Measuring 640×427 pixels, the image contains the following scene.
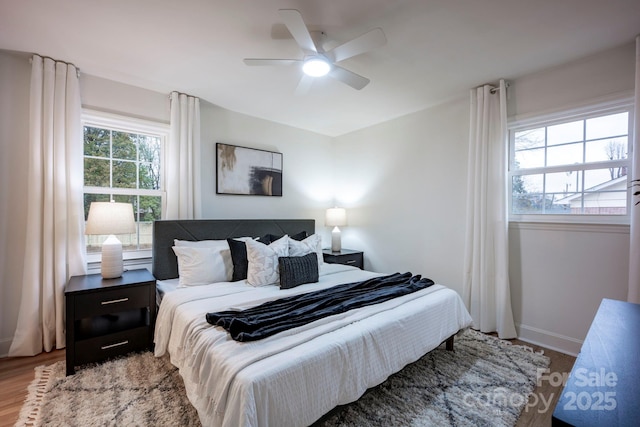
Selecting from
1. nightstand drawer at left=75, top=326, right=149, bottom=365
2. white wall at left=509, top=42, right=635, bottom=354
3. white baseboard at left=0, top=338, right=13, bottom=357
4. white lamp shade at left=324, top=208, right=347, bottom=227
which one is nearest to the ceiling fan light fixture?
white wall at left=509, top=42, right=635, bottom=354

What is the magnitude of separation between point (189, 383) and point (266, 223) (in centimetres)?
228

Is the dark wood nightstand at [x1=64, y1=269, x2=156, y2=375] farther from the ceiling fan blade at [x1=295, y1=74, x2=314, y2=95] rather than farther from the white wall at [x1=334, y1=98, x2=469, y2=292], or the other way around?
the white wall at [x1=334, y1=98, x2=469, y2=292]

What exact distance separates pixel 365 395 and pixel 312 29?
266 cm

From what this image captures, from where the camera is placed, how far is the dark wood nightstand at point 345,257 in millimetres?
4020

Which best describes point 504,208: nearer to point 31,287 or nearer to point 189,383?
point 189,383

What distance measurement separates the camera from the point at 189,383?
1.60 m

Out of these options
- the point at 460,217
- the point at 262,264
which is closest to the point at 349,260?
the point at 460,217

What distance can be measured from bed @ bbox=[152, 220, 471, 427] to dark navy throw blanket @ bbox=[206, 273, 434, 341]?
0.05 meters

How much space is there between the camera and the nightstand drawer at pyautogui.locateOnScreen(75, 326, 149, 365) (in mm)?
2234

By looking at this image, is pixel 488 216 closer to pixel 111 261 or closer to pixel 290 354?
pixel 290 354

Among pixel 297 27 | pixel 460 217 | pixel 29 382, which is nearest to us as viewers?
pixel 297 27

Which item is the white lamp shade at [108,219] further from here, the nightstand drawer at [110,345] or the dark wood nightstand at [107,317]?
the nightstand drawer at [110,345]

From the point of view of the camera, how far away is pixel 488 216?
2943 millimetres

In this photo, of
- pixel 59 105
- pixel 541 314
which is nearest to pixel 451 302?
pixel 541 314
